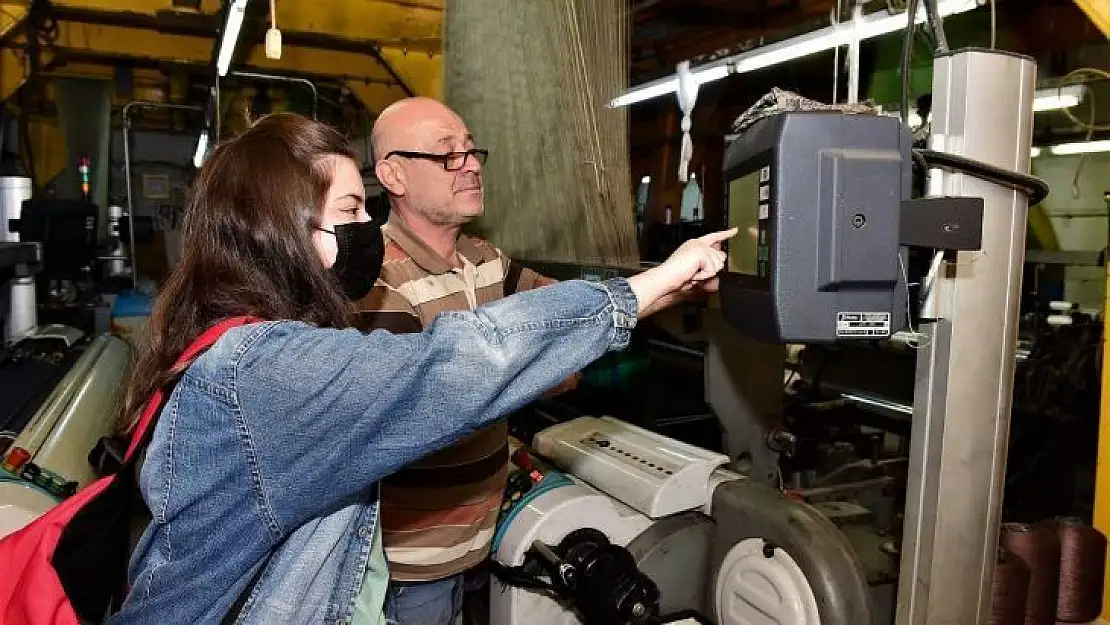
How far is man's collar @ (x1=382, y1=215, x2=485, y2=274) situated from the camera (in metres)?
1.84

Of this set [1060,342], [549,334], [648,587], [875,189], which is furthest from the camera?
[1060,342]

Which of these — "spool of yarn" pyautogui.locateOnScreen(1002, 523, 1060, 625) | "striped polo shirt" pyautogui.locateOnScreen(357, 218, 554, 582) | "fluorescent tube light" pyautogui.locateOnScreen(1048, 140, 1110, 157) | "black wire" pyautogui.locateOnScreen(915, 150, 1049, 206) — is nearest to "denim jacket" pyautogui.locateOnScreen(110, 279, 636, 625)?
"black wire" pyautogui.locateOnScreen(915, 150, 1049, 206)

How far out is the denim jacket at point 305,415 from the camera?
33.4 inches

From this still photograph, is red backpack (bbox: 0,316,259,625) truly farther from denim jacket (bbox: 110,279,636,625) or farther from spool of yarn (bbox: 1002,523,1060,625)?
spool of yarn (bbox: 1002,523,1060,625)

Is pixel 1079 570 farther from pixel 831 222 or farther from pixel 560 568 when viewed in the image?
pixel 831 222

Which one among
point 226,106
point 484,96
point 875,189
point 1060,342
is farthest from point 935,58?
point 226,106

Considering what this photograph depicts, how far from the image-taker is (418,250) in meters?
1.86

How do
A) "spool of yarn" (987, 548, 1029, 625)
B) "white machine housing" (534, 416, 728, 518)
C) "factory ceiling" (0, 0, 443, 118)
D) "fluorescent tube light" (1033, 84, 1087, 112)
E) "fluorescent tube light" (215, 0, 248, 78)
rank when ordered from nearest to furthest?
"spool of yarn" (987, 548, 1029, 625) → "white machine housing" (534, 416, 728, 518) → "fluorescent tube light" (215, 0, 248, 78) → "fluorescent tube light" (1033, 84, 1087, 112) → "factory ceiling" (0, 0, 443, 118)

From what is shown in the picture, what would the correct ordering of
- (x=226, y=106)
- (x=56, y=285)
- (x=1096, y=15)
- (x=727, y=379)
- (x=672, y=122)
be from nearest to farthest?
1. (x=1096, y=15)
2. (x=727, y=379)
3. (x=56, y=285)
4. (x=672, y=122)
5. (x=226, y=106)

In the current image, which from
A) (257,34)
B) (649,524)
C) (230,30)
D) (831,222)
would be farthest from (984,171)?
(257,34)

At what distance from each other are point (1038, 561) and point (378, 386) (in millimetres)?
1478

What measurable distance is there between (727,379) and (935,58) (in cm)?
109

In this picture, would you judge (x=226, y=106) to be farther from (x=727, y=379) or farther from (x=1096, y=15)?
(x=1096, y=15)

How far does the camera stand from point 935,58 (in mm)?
1218
